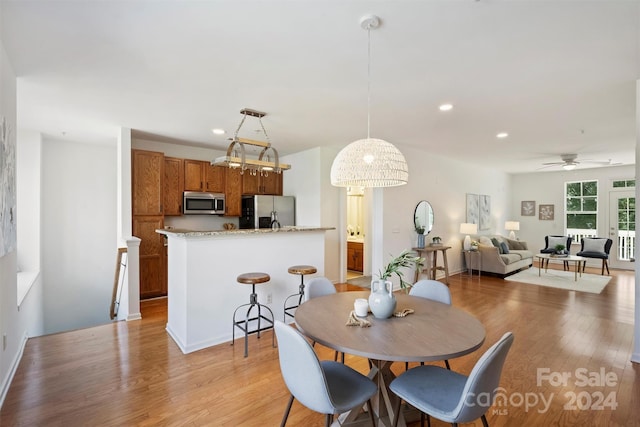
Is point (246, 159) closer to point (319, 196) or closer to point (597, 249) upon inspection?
point (319, 196)

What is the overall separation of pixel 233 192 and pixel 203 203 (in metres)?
0.60

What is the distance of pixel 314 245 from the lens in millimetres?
3973

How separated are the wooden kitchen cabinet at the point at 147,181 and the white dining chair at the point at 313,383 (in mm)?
3915

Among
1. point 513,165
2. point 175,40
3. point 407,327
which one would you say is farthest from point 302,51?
point 513,165

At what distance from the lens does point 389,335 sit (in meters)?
1.65

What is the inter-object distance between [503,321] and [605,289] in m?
3.29

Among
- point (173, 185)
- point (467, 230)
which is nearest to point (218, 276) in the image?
point (173, 185)

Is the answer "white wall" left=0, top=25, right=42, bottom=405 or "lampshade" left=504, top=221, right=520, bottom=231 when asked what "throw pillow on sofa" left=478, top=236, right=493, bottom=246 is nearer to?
"lampshade" left=504, top=221, right=520, bottom=231

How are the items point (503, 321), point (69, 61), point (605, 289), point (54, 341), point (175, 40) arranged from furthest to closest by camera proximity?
point (605, 289) < point (503, 321) < point (54, 341) < point (69, 61) < point (175, 40)

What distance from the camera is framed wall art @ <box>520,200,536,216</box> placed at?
9.04 meters

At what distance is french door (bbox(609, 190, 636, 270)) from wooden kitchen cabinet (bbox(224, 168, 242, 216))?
9.16 m

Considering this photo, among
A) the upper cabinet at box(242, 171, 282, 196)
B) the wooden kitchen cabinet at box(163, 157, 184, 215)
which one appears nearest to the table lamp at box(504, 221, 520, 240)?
the upper cabinet at box(242, 171, 282, 196)

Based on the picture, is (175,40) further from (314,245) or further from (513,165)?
(513,165)

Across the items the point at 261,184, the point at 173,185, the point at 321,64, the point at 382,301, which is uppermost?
the point at 321,64
